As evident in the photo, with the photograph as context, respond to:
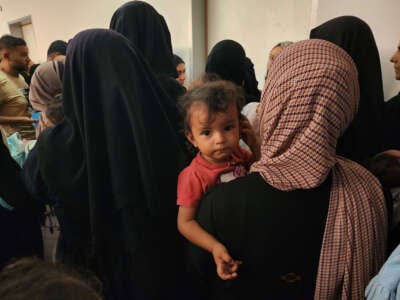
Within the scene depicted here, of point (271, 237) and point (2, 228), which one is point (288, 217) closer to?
point (271, 237)

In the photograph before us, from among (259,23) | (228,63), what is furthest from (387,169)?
(259,23)

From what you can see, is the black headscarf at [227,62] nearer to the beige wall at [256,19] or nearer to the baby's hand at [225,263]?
the beige wall at [256,19]

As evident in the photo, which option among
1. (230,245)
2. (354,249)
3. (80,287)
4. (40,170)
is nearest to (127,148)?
(40,170)

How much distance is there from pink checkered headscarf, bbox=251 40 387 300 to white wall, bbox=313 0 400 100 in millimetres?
1254

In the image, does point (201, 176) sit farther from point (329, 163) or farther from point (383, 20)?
point (383, 20)

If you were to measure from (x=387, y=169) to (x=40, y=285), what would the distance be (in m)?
0.96

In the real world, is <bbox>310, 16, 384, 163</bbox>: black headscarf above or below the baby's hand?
above

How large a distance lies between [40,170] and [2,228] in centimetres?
58

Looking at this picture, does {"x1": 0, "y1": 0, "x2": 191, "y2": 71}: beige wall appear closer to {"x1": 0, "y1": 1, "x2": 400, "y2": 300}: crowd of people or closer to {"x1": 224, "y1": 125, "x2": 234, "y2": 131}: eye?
{"x1": 0, "y1": 1, "x2": 400, "y2": 300}: crowd of people

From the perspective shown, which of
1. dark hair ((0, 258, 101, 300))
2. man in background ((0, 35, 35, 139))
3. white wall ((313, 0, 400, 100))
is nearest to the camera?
dark hair ((0, 258, 101, 300))

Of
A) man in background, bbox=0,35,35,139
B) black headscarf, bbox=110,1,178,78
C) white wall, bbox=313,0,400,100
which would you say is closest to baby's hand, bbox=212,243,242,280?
black headscarf, bbox=110,1,178,78

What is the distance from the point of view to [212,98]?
1.00 meters

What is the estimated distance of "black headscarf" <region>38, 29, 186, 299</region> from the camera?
100cm

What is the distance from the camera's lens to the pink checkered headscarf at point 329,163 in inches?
27.1
